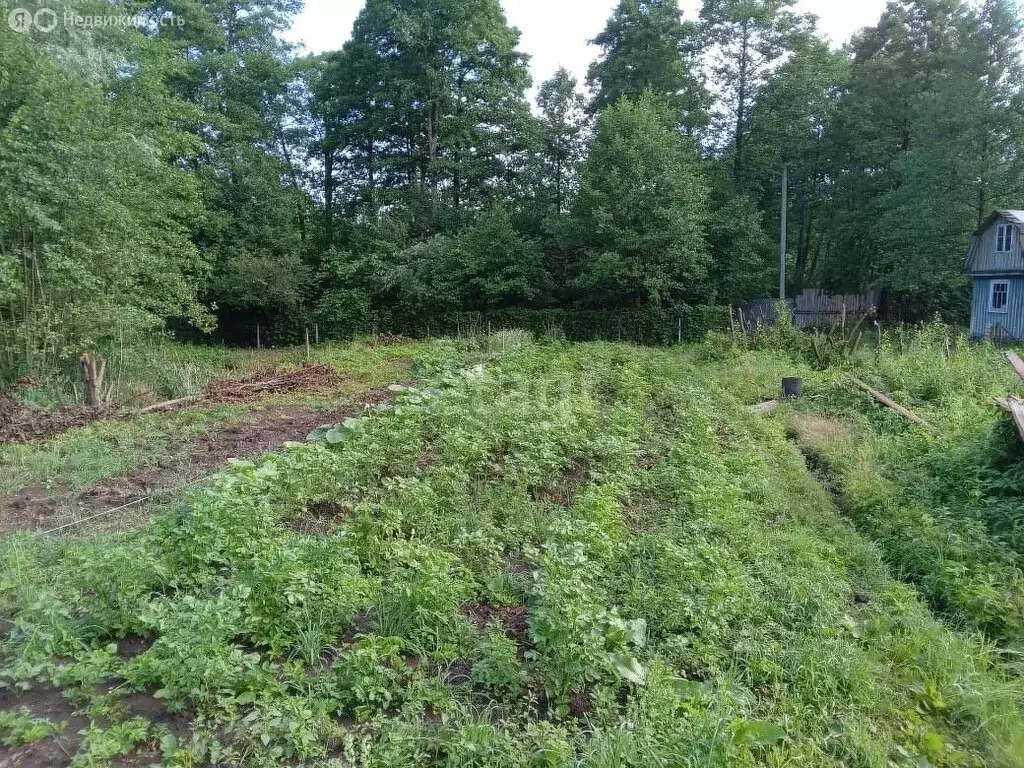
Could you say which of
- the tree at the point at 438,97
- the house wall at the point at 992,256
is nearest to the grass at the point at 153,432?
the tree at the point at 438,97

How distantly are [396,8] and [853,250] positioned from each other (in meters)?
20.9

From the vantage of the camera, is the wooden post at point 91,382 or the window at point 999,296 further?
the window at point 999,296

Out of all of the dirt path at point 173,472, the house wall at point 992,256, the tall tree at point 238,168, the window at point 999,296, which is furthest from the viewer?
the tall tree at point 238,168

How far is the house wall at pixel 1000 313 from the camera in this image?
65.6ft

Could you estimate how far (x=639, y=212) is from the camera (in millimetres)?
20734

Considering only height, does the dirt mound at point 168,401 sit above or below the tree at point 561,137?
below

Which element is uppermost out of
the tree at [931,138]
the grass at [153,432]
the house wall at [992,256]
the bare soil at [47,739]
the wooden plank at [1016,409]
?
the tree at [931,138]

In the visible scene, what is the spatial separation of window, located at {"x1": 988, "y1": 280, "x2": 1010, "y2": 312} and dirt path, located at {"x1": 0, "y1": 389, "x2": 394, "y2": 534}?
2108 cm

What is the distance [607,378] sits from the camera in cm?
1055

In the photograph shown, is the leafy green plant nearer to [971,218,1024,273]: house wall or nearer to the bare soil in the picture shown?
the bare soil

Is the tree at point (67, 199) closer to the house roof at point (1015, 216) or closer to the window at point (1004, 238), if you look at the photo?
the house roof at point (1015, 216)

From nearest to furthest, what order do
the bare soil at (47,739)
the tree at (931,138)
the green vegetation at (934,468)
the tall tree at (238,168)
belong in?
the bare soil at (47,739), the green vegetation at (934,468), the tree at (931,138), the tall tree at (238,168)

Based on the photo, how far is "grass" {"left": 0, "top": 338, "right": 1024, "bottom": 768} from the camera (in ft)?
8.59

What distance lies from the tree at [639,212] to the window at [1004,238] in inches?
347
